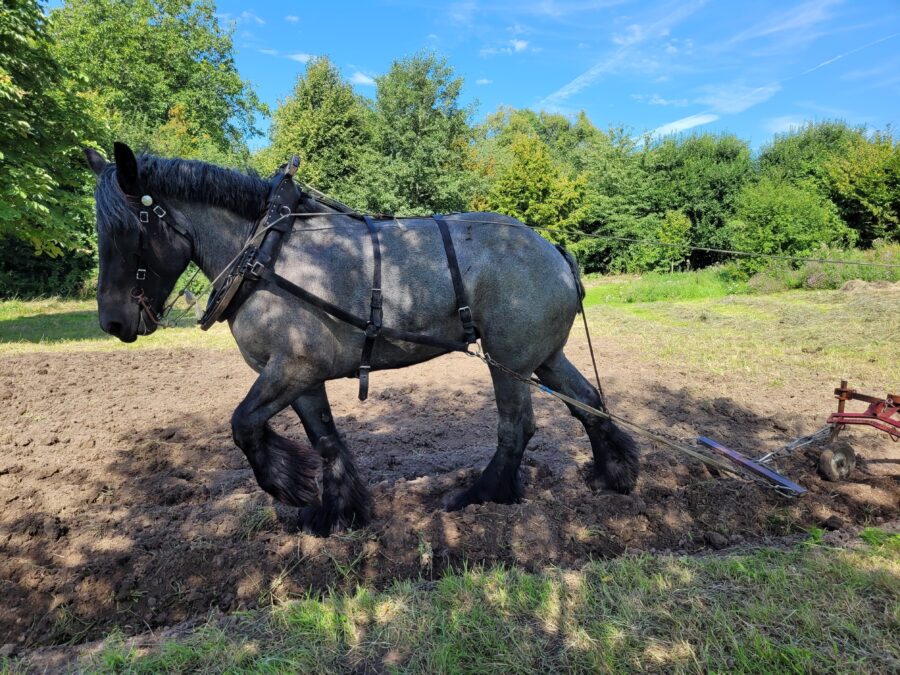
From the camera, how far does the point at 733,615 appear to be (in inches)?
91.0

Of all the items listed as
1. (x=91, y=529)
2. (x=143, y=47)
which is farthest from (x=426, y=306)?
(x=143, y=47)

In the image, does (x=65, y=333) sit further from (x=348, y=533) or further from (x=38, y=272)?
(x=348, y=533)

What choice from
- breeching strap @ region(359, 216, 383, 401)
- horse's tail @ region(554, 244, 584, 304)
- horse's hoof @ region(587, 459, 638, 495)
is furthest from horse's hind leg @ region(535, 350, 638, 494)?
breeching strap @ region(359, 216, 383, 401)

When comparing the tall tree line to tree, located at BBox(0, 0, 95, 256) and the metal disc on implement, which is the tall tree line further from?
the metal disc on implement

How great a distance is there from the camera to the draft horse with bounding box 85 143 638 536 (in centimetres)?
288

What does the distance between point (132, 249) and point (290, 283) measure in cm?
87

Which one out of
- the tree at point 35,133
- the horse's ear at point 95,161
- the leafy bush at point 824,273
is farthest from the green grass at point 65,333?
the leafy bush at point 824,273

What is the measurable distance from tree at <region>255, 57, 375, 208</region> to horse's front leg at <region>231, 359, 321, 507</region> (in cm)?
2338

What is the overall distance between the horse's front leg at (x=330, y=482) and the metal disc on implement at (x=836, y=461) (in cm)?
335

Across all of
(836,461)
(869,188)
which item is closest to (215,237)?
(836,461)

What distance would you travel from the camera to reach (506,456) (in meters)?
3.62

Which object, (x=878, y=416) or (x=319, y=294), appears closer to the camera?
(x=319, y=294)

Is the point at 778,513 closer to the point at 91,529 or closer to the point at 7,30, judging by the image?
the point at 91,529

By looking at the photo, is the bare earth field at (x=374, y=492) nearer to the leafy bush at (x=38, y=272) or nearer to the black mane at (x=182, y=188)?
the black mane at (x=182, y=188)
